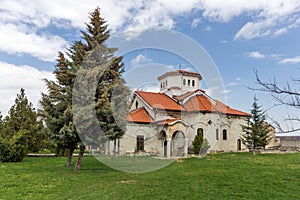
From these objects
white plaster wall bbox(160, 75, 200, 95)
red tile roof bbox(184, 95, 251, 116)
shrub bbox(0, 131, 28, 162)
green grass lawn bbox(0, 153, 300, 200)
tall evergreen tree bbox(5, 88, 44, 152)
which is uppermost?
white plaster wall bbox(160, 75, 200, 95)

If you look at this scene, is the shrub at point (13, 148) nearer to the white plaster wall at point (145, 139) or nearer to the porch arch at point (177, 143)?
the white plaster wall at point (145, 139)

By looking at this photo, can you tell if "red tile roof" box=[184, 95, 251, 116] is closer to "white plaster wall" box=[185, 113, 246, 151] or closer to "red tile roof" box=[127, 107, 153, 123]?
"white plaster wall" box=[185, 113, 246, 151]

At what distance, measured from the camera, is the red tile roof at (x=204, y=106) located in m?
28.5

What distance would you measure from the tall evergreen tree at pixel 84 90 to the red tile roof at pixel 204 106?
15.8m

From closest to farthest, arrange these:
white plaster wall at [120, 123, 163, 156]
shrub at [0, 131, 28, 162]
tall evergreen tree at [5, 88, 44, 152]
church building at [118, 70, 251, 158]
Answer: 1. shrub at [0, 131, 28, 162]
2. tall evergreen tree at [5, 88, 44, 152]
3. church building at [118, 70, 251, 158]
4. white plaster wall at [120, 123, 163, 156]

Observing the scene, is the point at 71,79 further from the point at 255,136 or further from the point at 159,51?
the point at 255,136

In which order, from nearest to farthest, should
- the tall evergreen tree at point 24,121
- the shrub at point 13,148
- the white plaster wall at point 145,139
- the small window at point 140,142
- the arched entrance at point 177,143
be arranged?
the shrub at point 13,148, the tall evergreen tree at point 24,121, the arched entrance at point 177,143, the white plaster wall at point 145,139, the small window at point 140,142

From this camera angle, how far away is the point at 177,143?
25.6 meters

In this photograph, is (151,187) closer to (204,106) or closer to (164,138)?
(164,138)

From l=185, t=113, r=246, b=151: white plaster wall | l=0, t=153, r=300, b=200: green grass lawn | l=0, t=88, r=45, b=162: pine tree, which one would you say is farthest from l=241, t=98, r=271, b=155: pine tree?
l=0, t=88, r=45, b=162: pine tree

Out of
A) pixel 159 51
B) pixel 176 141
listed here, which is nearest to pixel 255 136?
pixel 176 141

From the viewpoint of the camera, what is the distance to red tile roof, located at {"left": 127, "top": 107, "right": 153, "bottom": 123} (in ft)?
84.2

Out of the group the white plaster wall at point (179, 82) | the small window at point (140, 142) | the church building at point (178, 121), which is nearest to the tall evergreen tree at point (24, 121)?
the church building at point (178, 121)

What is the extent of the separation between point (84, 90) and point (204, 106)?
60.0ft
